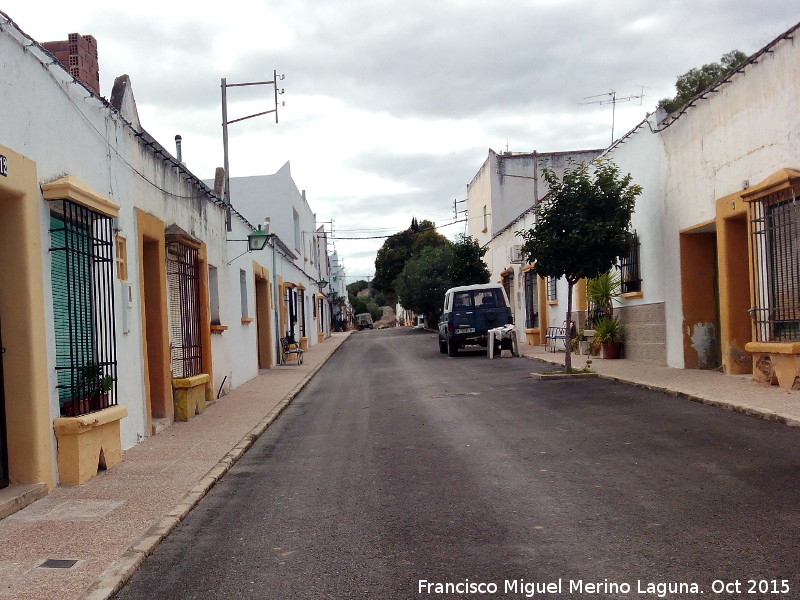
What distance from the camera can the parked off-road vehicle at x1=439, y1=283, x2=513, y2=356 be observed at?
75.4 feet

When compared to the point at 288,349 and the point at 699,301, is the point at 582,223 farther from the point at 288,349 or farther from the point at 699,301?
the point at 288,349

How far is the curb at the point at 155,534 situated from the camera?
4324 millimetres

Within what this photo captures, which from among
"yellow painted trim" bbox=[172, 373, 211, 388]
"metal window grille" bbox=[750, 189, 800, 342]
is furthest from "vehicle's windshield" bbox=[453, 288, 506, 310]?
"yellow painted trim" bbox=[172, 373, 211, 388]

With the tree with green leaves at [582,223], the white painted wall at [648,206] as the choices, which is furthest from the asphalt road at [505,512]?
the white painted wall at [648,206]

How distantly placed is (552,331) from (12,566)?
68.1 feet

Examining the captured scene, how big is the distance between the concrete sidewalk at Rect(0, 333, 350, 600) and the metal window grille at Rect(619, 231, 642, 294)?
394 inches

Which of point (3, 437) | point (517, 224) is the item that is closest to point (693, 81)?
point (517, 224)

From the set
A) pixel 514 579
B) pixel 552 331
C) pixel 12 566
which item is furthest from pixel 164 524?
pixel 552 331

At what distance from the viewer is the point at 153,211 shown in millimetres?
10828

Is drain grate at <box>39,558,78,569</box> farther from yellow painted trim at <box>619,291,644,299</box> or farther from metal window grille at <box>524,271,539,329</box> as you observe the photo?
metal window grille at <box>524,271,539,329</box>

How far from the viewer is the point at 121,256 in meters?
9.23

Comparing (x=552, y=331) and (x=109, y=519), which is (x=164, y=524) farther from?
(x=552, y=331)

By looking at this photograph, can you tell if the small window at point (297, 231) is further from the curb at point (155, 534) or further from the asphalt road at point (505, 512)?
the curb at point (155, 534)

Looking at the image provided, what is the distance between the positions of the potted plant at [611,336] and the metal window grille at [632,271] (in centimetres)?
79
